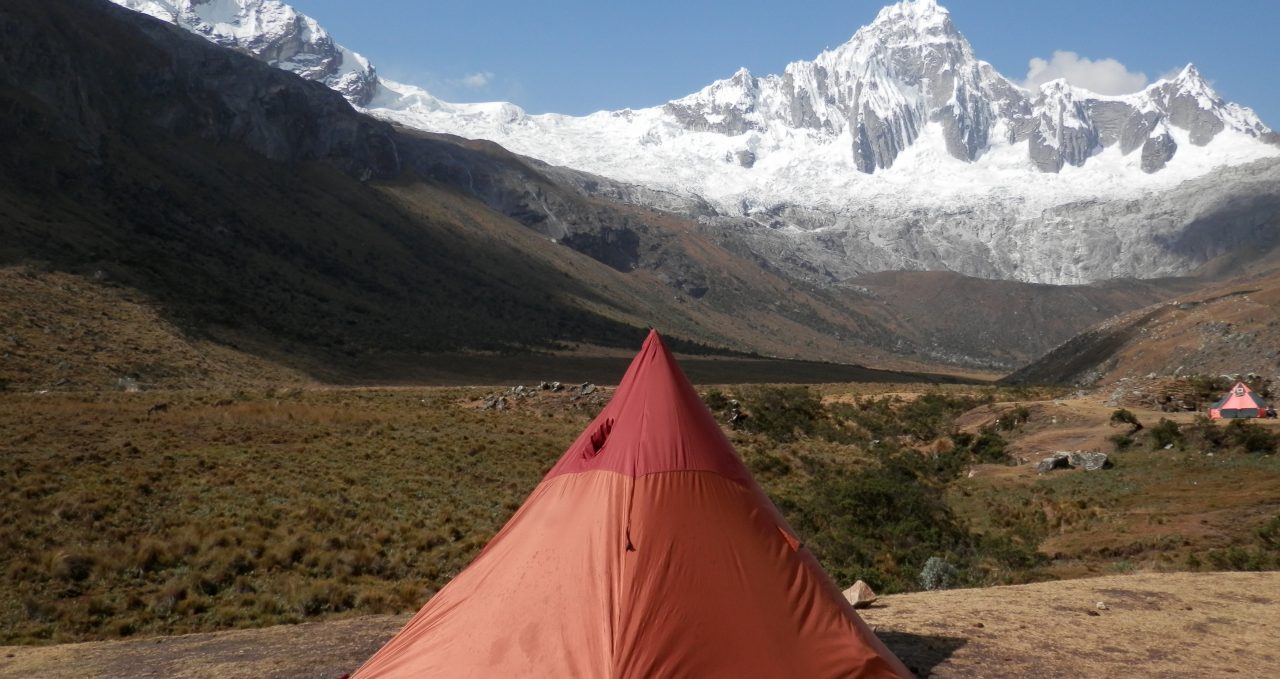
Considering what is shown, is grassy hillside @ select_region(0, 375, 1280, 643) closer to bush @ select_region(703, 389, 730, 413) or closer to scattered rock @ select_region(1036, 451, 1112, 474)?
scattered rock @ select_region(1036, 451, 1112, 474)

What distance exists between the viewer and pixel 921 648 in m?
10.0

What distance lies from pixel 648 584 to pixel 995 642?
460 centimetres

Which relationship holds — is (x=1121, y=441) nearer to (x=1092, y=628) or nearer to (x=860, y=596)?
(x=1092, y=628)

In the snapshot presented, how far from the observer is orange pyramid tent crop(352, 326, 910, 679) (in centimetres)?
808

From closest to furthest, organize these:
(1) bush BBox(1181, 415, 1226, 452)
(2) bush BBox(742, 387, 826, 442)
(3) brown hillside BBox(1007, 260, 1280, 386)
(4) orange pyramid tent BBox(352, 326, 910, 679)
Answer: (4) orange pyramid tent BBox(352, 326, 910, 679) → (1) bush BBox(1181, 415, 1226, 452) → (2) bush BBox(742, 387, 826, 442) → (3) brown hillside BBox(1007, 260, 1280, 386)

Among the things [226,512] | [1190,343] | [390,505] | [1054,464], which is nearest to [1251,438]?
[1054,464]

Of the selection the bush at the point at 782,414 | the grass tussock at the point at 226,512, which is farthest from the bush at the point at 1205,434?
the grass tussock at the point at 226,512

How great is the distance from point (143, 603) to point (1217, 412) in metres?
37.2

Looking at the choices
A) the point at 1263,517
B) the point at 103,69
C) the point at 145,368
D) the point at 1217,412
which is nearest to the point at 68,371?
the point at 145,368

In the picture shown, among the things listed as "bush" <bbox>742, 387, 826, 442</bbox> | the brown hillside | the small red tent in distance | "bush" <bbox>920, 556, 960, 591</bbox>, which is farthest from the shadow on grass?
the brown hillside

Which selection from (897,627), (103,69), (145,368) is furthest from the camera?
(103,69)

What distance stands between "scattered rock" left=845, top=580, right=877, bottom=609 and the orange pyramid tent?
343 centimetres

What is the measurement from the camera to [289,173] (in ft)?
435

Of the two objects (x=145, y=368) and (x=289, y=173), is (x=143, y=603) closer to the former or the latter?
(x=145, y=368)
